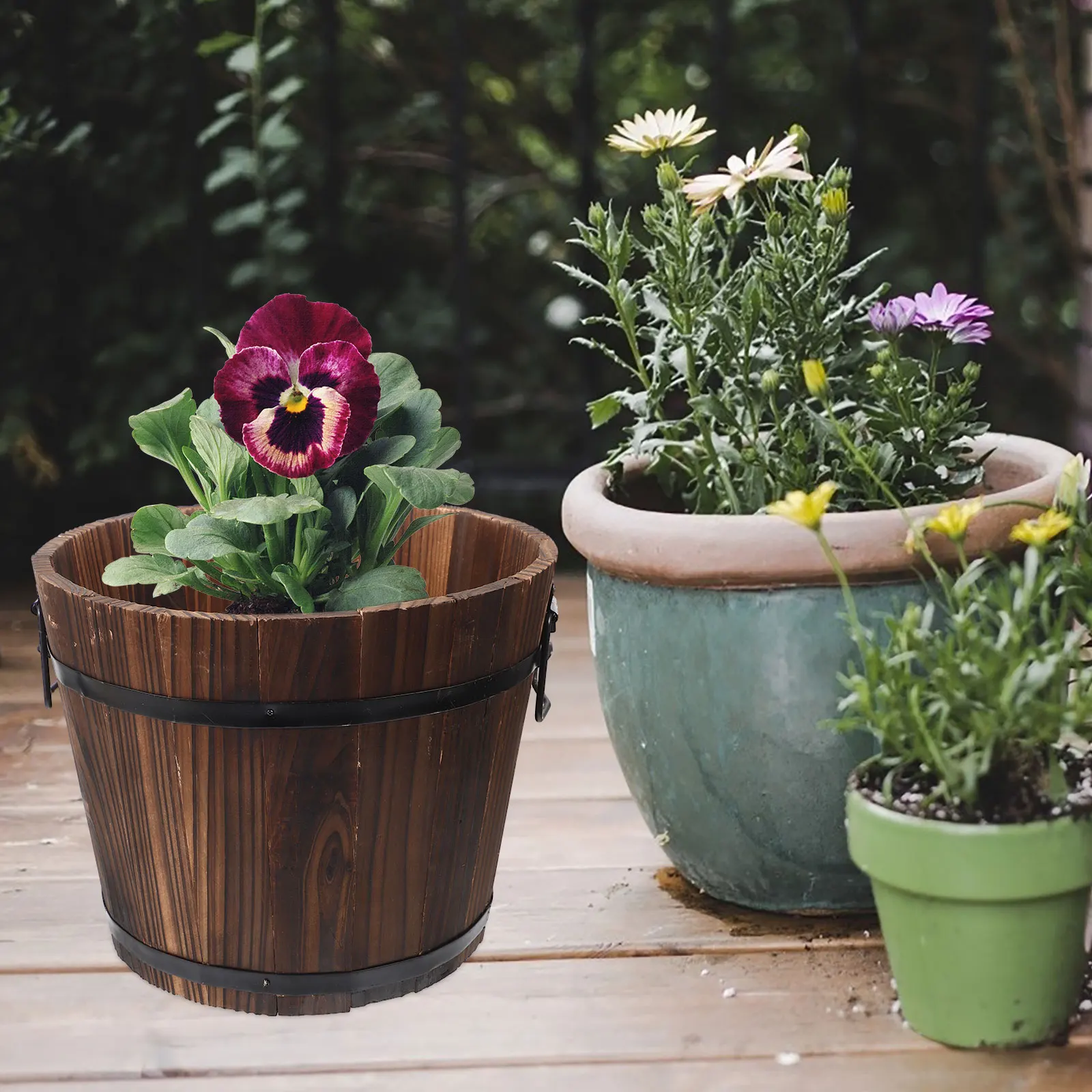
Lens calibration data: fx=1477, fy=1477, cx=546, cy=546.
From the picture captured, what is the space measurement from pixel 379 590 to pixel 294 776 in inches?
6.2

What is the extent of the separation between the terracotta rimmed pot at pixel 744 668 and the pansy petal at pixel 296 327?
0.27m

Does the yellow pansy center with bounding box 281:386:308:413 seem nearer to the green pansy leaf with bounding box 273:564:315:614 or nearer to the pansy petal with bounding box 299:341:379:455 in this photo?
the pansy petal with bounding box 299:341:379:455

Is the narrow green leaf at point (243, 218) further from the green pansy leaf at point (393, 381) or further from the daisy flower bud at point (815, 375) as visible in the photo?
the daisy flower bud at point (815, 375)

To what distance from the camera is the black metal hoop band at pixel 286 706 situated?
110 cm

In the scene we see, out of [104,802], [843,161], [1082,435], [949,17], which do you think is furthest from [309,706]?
[949,17]

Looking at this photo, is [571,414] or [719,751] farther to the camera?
[571,414]

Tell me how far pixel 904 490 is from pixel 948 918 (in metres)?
0.40

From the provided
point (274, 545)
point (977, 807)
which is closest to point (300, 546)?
point (274, 545)

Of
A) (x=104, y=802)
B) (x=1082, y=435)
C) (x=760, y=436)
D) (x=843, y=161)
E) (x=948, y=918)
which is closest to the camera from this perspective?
(x=948, y=918)

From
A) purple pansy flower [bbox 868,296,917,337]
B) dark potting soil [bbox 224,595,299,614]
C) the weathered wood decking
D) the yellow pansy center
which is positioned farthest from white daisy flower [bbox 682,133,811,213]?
the weathered wood decking

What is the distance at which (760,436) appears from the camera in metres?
1.32

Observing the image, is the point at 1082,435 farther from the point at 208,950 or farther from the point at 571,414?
the point at 208,950

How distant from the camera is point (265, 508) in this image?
1.10m

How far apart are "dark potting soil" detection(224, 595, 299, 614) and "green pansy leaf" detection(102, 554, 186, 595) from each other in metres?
0.05
